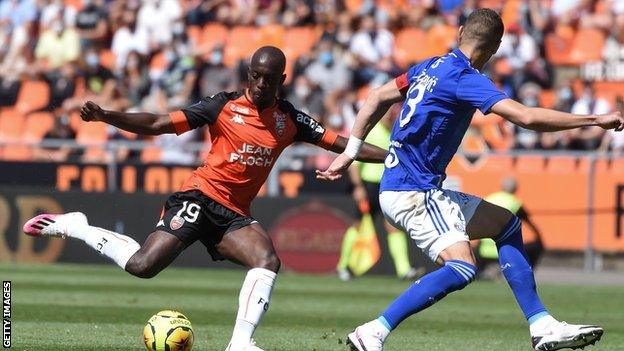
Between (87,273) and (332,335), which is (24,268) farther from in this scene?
(332,335)

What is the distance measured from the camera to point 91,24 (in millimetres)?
27312

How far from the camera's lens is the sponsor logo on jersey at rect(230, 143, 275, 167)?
940 cm

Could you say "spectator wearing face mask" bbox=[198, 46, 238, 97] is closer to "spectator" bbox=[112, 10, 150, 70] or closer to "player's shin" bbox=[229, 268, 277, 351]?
"spectator" bbox=[112, 10, 150, 70]

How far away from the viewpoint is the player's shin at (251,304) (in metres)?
8.79

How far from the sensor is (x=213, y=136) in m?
9.59

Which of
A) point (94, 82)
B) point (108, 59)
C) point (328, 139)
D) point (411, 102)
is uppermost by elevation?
point (411, 102)

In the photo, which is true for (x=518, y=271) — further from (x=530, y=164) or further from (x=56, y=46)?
(x=56, y=46)

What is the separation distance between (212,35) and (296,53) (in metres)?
2.08

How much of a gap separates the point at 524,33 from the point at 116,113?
15.9m

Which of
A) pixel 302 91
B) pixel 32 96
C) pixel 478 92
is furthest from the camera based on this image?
pixel 32 96

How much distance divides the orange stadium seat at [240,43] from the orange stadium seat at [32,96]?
353 centimetres

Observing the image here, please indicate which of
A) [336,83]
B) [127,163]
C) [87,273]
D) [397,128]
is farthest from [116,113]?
[336,83]

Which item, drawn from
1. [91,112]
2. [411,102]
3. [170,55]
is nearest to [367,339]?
[411,102]

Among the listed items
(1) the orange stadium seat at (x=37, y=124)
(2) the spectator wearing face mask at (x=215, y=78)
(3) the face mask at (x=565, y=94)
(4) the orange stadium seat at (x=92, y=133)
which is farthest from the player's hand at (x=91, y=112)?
(1) the orange stadium seat at (x=37, y=124)
